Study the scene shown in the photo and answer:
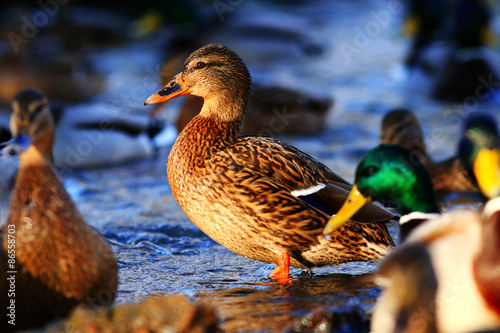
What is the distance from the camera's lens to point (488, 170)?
16.2 feet

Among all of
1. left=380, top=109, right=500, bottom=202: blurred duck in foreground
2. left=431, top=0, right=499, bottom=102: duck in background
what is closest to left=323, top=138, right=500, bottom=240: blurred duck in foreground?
left=380, top=109, right=500, bottom=202: blurred duck in foreground

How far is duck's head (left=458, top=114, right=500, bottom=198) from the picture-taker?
16.0 feet

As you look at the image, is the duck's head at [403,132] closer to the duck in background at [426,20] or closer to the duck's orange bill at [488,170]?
the duck's orange bill at [488,170]

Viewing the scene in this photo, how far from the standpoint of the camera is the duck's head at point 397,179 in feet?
13.2

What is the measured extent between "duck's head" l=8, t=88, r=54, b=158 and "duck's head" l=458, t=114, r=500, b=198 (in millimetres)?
2648

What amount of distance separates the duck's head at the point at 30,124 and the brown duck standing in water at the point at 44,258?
13 centimetres

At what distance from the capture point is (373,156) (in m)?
4.09

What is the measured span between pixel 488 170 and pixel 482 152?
0.47 feet

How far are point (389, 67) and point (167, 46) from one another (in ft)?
11.4

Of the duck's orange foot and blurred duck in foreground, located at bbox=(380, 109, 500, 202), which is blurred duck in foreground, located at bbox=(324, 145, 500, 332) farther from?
blurred duck in foreground, located at bbox=(380, 109, 500, 202)

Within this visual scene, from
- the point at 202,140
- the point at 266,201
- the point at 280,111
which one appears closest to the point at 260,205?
the point at 266,201

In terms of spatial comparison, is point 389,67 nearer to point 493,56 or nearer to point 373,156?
point 493,56

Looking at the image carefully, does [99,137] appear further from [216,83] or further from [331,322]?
[331,322]

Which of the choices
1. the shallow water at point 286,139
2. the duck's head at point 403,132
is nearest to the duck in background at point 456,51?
the shallow water at point 286,139
